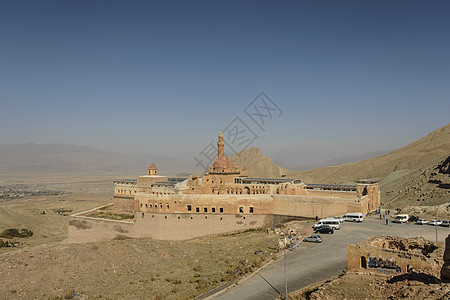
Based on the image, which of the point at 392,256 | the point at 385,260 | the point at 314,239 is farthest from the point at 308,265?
the point at 392,256

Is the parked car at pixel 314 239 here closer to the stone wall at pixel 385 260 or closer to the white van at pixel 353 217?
the stone wall at pixel 385 260

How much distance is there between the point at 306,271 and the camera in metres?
17.6

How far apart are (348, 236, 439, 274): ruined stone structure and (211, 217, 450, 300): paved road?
2.19m

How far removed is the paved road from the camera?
15913 millimetres

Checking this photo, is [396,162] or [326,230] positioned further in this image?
[396,162]

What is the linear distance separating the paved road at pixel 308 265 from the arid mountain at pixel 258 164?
73.9 m

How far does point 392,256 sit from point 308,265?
525cm

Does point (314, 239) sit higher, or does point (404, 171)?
point (404, 171)

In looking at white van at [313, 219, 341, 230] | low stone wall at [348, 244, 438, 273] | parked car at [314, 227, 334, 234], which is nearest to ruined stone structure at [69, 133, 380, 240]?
white van at [313, 219, 341, 230]

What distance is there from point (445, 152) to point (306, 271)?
67.0m

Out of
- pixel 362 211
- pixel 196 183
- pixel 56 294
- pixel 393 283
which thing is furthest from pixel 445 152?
pixel 56 294

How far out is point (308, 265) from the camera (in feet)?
60.5

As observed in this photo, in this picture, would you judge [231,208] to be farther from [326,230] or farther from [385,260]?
[385,260]

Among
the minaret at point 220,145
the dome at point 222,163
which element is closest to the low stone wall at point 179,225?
the dome at point 222,163
